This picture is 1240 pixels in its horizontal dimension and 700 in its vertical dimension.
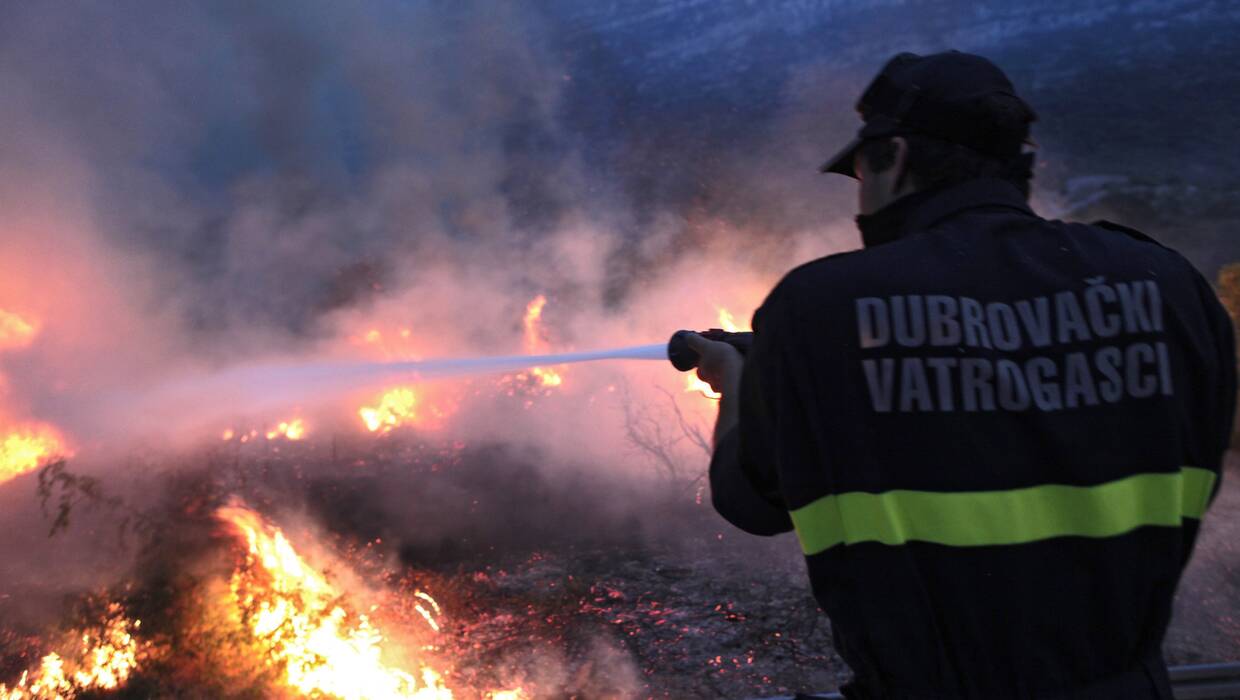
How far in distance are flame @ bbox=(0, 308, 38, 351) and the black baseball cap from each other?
559 centimetres

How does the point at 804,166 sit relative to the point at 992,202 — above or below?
below

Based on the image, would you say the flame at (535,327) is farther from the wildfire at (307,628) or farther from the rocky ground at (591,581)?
the wildfire at (307,628)

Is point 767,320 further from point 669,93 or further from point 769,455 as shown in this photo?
point 669,93

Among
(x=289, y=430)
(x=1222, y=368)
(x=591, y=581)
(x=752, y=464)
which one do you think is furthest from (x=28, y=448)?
(x=1222, y=368)

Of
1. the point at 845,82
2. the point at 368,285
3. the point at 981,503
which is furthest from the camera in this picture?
the point at 845,82

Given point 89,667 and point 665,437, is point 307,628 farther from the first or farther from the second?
point 665,437

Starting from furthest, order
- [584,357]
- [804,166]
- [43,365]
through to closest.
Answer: [804,166] → [43,365] → [584,357]

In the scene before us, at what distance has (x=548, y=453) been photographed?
5.80 m

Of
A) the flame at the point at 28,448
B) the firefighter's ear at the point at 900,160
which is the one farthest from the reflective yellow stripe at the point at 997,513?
the flame at the point at 28,448

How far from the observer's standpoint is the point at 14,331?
501cm

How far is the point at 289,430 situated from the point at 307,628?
327cm

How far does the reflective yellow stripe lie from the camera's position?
38.4 inches

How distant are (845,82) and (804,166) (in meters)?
1.89

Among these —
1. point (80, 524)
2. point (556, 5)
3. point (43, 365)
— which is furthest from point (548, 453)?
point (556, 5)
